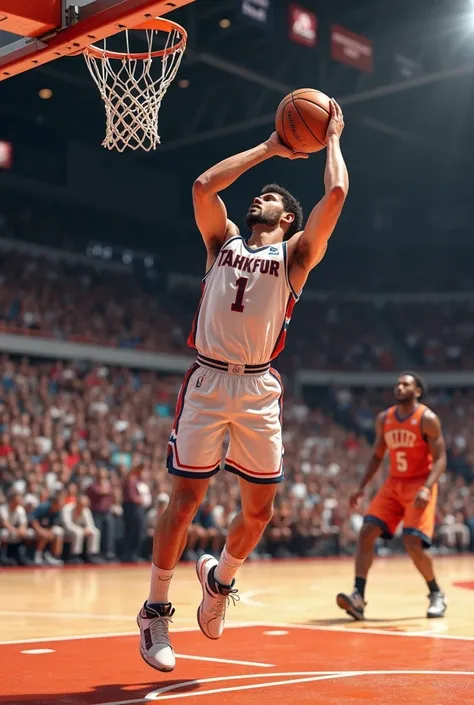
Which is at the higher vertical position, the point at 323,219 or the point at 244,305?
the point at 323,219

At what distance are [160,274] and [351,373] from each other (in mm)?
6311

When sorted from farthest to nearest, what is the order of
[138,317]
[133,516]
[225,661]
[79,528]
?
[138,317], [133,516], [79,528], [225,661]

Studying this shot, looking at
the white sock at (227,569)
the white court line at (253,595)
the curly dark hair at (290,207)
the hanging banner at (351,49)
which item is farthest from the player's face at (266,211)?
the hanging banner at (351,49)

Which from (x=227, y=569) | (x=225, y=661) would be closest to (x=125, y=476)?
(x=225, y=661)

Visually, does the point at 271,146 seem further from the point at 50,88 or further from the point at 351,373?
the point at 351,373

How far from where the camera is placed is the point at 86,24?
216 inches

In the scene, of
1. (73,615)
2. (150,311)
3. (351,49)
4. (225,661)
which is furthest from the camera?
(150,311)

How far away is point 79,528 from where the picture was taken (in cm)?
1400

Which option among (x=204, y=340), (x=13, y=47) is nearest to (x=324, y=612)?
(x=204, y=340)

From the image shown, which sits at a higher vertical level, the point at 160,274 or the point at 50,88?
the point at 50,88

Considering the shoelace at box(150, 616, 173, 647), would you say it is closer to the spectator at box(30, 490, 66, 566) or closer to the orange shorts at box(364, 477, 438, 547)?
the orange shorts at box(364, 477, 438, 547)

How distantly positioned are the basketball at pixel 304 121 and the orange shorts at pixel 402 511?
371 cm

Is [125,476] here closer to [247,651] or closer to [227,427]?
[247,651]

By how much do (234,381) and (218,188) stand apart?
3.03 feet
